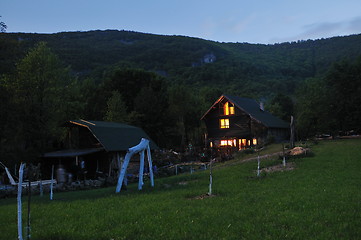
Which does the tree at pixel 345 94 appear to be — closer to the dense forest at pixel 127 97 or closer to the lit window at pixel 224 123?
the dense forest at pixel 127 97

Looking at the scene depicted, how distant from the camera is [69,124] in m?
36.8

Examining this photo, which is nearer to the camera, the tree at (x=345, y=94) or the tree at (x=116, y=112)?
the tree at (x=345, y=94)

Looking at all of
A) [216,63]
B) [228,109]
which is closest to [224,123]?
[228,109]

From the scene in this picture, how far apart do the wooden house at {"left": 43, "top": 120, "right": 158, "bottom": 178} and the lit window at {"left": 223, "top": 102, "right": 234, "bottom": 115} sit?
21.5 meters

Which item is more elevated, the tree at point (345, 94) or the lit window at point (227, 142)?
the tree at point (345, 94)

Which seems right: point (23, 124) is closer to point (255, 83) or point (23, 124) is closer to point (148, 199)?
point (148, 199)

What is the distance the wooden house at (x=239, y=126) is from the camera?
51906mm

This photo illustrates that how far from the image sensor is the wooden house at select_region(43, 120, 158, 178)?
1310 inches

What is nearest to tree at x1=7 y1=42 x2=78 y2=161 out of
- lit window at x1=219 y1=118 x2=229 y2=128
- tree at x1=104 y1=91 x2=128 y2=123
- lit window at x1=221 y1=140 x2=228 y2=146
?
tree at x1=104 y1=91 x2=128 y2=123

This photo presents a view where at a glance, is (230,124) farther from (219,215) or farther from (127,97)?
(219,215)

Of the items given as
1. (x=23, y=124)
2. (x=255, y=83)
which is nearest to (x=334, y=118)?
(x=23, y=124)

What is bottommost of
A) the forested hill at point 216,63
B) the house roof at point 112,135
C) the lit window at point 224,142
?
the lit window at point 224,142

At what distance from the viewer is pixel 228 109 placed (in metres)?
56.0

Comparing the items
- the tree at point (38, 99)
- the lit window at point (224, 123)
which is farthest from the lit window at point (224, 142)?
the tree at point (38, 99)
